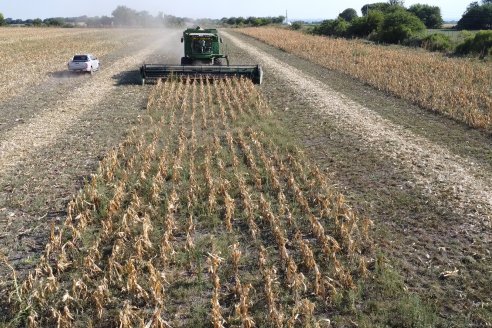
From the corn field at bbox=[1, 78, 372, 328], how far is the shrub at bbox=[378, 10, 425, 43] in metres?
41.2

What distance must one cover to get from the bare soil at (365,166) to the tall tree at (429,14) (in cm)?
7870

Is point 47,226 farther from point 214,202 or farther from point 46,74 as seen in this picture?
point 46,74

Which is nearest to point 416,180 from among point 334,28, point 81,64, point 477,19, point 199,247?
point 199,247

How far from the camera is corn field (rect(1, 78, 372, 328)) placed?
20.7 ft

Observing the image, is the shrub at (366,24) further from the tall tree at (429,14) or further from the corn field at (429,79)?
the tall tree at (429,14)

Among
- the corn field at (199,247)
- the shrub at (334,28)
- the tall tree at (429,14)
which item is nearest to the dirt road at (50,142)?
the corn field at (199,247)

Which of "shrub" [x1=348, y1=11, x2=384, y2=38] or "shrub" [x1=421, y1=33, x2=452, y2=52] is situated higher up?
"shrub" [x1=348, y1=11, x2=384, y2=38]

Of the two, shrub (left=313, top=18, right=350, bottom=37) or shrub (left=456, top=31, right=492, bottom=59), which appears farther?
shrub (left=313, top=18, right=350, bottom=37)

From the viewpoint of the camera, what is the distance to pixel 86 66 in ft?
87.5

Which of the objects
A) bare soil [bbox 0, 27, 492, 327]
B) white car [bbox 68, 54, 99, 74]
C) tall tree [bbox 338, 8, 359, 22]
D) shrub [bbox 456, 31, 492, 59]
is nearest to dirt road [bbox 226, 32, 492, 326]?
bare soil [bbox 0, 27, 492, 327]

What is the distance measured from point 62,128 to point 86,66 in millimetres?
12487

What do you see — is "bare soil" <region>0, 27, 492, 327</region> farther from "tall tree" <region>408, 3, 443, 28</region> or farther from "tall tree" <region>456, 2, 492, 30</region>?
"tall tree" <region>408, 3, 443, 28</region>

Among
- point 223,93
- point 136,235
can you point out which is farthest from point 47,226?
point 223,93

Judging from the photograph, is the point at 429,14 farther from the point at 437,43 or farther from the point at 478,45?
the point at 478,45
